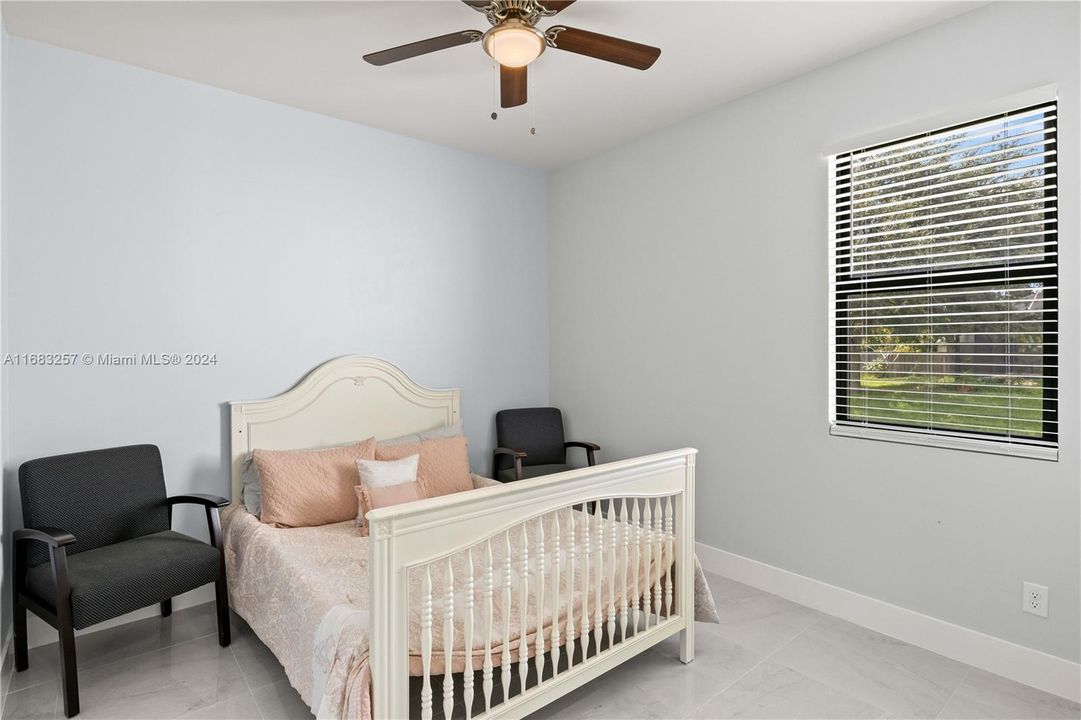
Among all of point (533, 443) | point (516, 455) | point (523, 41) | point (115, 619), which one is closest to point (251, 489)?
point (115, 619)

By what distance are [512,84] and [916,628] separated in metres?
2.91

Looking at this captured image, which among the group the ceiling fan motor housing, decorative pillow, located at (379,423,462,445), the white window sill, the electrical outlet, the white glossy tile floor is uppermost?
the ceiling fan motor housing

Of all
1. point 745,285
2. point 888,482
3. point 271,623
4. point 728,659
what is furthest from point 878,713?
point 271,623

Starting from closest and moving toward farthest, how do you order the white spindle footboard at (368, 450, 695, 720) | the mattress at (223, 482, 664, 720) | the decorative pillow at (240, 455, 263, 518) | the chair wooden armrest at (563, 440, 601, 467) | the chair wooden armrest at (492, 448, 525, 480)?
the white spindle footboard at (368, 450, 695, 720)
the mattress at (223, 482, 664, 720)
the decorative pillow at (240, 455, 263, 518)
the chair wooden armrest at (492, 448, 525, 480)
the chair wooden armrest at (563, 440, 601, 467)

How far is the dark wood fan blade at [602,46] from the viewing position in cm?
205

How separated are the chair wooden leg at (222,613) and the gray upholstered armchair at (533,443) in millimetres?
1753

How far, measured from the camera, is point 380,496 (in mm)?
2971

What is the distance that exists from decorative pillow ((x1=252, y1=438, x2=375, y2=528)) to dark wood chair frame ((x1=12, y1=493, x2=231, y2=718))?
0.24 metres

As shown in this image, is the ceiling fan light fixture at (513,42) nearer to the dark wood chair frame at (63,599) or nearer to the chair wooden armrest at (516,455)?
the dark wood chair frame at (63,599)

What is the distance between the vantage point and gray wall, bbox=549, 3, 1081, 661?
7.64ft

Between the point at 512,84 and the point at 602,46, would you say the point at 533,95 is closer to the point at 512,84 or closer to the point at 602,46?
the point at 512,84

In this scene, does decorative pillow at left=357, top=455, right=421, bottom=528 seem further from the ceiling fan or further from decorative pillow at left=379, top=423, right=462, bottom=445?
the ceiling fan

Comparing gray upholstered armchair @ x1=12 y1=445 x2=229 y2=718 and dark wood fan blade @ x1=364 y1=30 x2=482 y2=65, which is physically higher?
dark wood fan blade @ x1=364 y1=30 x2=482 y2=65

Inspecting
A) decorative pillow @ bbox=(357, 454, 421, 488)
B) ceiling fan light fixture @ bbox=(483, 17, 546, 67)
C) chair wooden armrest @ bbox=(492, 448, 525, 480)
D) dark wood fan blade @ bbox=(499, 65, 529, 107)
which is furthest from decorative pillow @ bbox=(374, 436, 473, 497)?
ceiling fan light fixture @ bbox=(483, 17, 546, 67)
